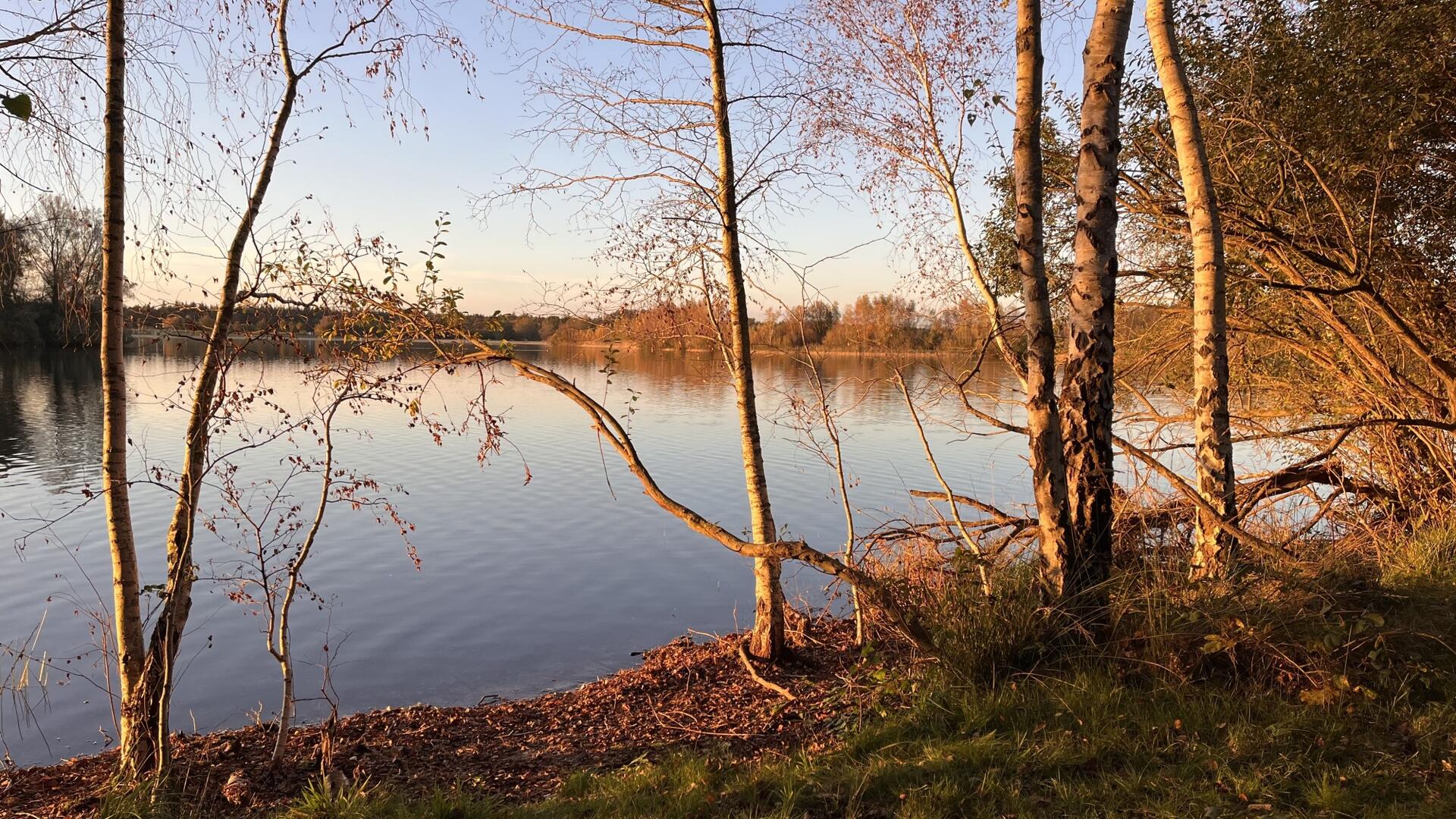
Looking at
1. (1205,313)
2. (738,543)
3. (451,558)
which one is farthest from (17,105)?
(451,558)

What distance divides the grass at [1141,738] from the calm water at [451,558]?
2.46 metres

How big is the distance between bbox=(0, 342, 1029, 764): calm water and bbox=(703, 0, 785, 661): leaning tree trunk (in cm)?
74

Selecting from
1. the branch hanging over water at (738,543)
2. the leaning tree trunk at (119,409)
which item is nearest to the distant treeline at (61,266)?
the leaning tree trunk at (119,409)

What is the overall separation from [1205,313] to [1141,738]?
256cm

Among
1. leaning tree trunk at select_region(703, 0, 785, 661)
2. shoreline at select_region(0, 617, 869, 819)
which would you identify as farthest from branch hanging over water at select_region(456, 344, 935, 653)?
leaning tree trunk at select_region(703, 0, 785, 661)

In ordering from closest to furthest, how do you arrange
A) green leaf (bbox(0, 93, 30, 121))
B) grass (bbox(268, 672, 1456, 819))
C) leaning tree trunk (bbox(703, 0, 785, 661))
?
green leaf (bbox(0, 93, 30, 121)), grass (bbox(268, 672, 1456, 819)), leaning tree trunk (bbox(703, 0, 785, 661))

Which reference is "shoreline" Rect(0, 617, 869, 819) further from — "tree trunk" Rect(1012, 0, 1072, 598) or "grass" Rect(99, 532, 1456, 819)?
"tree trunk" Rect(1012, 0, 1072, 598)

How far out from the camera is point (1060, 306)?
10.1 m

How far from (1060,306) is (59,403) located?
29.3 m

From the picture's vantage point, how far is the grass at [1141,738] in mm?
3252

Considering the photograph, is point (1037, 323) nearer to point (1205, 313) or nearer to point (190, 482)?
point (1205, 313)

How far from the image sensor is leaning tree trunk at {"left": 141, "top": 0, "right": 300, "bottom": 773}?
4504 mm

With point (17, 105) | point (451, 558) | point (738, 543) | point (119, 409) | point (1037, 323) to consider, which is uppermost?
point (17, 105)

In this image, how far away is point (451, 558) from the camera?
11.6 m
